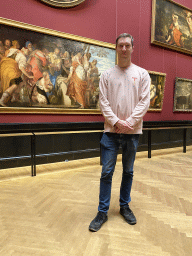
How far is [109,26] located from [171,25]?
2.62 meters

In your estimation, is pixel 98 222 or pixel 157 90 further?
pixel 157 90

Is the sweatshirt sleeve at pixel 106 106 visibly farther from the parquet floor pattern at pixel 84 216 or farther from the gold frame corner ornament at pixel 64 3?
the gold frame corner ornament at pixel 64 3

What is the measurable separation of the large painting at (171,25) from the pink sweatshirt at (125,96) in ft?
16.5

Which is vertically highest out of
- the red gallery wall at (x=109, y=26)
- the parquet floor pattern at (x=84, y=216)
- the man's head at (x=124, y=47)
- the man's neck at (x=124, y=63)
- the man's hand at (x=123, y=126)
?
the red gallery wall at (x=109, y=26)

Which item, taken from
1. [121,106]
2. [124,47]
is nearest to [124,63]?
[124,47]

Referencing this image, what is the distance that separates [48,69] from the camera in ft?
15.4

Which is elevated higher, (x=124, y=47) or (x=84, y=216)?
(x=124, y=47)

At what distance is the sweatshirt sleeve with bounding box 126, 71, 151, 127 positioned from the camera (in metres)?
2.09

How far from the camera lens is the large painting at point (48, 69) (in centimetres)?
421

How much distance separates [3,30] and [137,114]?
372 cm

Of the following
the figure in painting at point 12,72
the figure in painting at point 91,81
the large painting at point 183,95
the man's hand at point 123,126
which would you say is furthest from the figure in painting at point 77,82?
the large painting at point 183,95

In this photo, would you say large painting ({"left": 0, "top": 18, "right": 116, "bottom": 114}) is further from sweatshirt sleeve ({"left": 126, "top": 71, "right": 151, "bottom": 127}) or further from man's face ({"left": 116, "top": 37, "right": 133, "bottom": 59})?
sweatshirt sleeve ({"left": 126, "top": 71, "right": 151, "bottom": 127})

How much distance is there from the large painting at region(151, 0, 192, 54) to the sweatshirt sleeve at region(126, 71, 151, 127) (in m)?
5.01

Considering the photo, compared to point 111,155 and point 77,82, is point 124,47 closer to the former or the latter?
point 111,155
